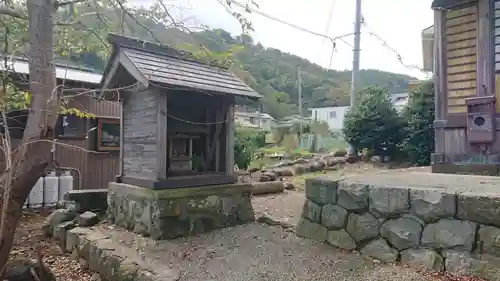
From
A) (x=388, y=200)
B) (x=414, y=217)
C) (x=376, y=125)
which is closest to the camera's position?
(x=414, y=217)

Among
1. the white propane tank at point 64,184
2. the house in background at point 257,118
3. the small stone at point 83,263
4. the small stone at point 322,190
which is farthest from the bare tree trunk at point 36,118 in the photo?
the house in background at point 257,118

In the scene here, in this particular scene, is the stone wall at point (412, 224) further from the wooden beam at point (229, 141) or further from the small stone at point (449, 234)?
the wooden beam at point (229, 141)

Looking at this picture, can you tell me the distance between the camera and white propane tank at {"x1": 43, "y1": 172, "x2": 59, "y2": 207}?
24.3 ft

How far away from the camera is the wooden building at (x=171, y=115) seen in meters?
4.44

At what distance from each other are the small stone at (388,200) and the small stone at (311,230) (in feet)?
2.16

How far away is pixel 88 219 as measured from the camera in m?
5.12

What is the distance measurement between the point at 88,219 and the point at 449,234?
15.4ft

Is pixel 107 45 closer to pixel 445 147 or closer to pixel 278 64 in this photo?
pixel 445 147

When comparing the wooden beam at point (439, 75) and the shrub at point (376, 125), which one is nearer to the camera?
the wooden beam at point (439, 75)

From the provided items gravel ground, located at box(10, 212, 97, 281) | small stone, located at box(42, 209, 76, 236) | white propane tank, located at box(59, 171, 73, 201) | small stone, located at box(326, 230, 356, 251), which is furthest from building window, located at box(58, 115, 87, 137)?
small stone, located at box(326, 230, 356, 251)

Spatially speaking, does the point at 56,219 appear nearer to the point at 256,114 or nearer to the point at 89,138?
the point at 89,138

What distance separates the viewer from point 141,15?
388 centimetres

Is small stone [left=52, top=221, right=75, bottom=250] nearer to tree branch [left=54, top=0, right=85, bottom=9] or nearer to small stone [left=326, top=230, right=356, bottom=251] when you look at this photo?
tree branch [left=54, top=0, right=85, bottom=9]

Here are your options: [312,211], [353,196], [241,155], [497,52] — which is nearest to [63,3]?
[312,211]
